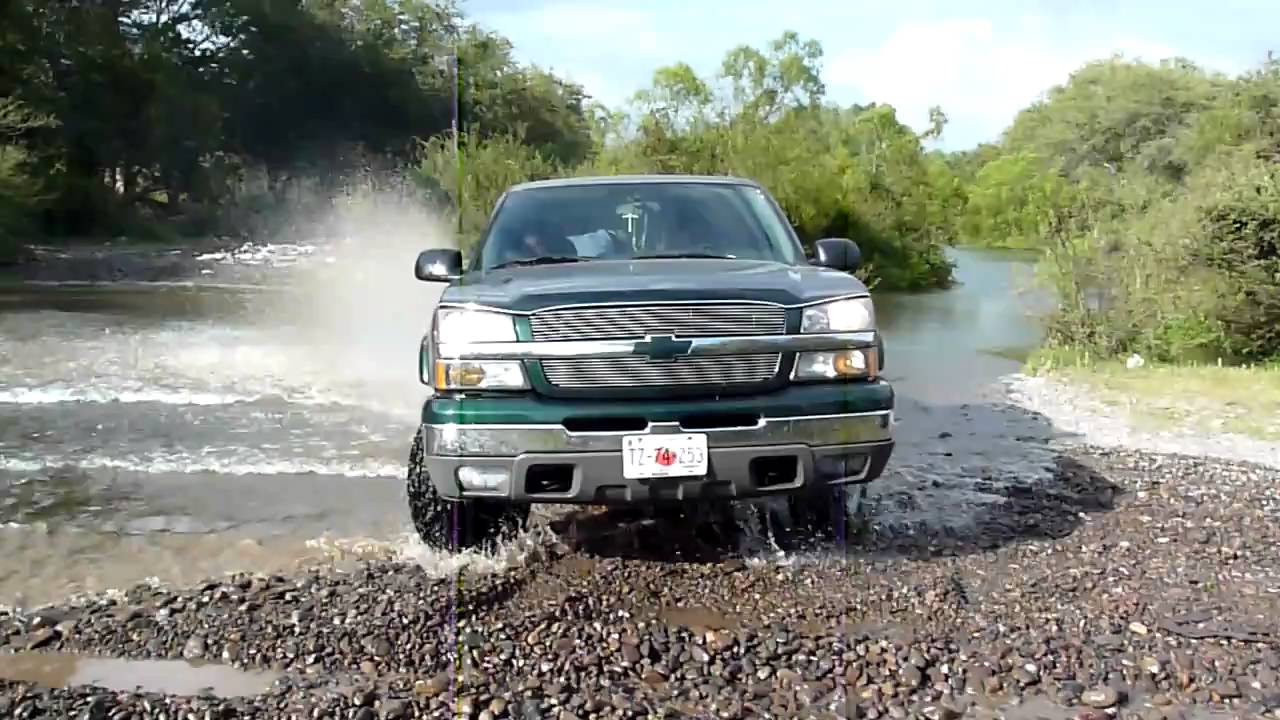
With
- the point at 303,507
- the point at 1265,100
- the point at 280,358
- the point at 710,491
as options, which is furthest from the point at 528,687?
the point at 1265,100

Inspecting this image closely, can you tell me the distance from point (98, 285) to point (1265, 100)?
28.0 meters

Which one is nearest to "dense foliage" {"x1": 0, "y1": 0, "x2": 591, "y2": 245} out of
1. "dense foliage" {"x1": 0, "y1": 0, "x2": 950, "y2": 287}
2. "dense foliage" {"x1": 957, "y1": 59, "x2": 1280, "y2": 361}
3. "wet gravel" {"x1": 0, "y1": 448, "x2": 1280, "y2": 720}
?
"dense foliage" {"x1": 0, "y1": 0, "x2": 950, "y2": 287}

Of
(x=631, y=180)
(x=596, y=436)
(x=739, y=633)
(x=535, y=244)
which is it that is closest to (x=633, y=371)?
(x=596, y=436)

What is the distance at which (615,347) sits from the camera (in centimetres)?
491

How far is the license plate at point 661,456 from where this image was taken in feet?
16.0

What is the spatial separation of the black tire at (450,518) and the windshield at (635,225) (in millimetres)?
1137

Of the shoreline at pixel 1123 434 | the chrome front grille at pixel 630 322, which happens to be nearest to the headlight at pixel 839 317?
the chrome front grille at pixel 630 322

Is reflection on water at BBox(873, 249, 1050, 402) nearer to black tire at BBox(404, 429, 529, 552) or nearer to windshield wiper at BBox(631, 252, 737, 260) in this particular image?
windshield wiper at BBox(631, 252, 737, 260)

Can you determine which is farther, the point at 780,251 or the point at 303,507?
the point at 303,507

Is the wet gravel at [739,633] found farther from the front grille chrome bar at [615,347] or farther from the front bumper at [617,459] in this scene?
the front grille chrome bar at [615,347]

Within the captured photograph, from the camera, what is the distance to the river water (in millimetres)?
6375

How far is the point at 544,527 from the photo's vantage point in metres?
6.29

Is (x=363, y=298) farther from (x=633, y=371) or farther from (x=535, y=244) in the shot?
(x=633, y=371)

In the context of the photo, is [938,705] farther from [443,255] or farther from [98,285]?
[98,285]
